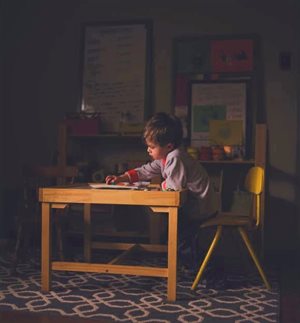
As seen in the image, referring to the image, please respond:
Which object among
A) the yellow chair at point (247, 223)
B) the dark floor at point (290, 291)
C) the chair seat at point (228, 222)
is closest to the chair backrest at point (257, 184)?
the yellow chair at point (247, 223)

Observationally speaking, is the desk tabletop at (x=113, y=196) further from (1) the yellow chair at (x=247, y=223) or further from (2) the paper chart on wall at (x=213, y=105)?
(2) the paper chart on wall at (x=213, y=105)

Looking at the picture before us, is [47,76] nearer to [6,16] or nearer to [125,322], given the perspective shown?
[6,16]

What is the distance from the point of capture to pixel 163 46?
4.12m

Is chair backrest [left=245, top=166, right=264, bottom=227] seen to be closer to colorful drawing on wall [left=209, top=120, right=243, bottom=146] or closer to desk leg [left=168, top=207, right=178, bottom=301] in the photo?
desk leg [left=168, top=207, right=178, bottom=301]

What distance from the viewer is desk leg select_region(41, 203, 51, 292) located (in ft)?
8.51

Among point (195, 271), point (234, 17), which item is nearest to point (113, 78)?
point (234, 17)

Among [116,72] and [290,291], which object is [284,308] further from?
[116,72]

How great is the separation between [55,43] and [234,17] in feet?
5.14

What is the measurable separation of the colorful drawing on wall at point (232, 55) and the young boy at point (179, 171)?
1339mm

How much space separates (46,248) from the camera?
8.54 ft

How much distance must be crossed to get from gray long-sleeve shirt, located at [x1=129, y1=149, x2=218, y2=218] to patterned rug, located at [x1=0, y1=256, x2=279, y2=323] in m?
0.44

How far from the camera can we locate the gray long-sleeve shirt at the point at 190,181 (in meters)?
2.62

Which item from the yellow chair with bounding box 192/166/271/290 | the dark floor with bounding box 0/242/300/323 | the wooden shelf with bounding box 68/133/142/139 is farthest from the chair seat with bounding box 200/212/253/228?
the wooden shelf with bounding box 68/133/142/139

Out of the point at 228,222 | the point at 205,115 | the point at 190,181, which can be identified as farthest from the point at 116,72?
the point at 228,222
